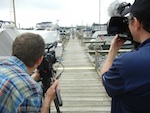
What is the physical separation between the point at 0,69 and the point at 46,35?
38.7ft

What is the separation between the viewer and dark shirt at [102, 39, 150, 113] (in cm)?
134

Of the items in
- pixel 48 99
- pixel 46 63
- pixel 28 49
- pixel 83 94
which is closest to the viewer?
pixel 28 49

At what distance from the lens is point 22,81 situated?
152 cm

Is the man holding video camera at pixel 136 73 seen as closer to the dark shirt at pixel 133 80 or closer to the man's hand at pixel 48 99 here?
the dark shirt at pixel 133 80

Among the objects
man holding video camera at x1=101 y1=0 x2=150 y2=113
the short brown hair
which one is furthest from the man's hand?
man holding video camera at x1=101 y1=0 x2=150 y2=113

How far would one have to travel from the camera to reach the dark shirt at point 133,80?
52.6 inches

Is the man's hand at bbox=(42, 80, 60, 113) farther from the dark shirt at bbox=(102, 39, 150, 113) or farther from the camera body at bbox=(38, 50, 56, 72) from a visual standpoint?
the dark shirt at bbox=(102, 39, 150, 113)

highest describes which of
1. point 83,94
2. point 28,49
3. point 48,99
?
point 28,49

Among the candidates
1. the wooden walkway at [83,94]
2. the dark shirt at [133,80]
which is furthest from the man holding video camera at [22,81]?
the wooden walkway at [83,94]

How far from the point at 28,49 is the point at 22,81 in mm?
262

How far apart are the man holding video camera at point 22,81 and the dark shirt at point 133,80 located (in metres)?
0.52

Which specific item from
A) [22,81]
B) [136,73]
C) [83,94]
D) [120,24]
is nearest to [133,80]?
[136,73]

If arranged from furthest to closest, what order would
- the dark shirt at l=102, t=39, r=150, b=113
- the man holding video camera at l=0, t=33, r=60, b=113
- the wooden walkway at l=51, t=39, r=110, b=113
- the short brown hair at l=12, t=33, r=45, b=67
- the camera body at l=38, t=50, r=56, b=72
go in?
1. the wooden walkway at l=51, t=39, r=110, b=113
2. the camera body at l=38, t=50, r=56, b=72
3. the short brown hair at l=12, t=33, r=45, b=67
4. the man holding video camera at l=0, t=33, r=60, b=113
5. the dark shirt at l=102, t=39, r=150, b=113

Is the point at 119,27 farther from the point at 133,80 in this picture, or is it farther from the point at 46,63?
the point at 46,63
